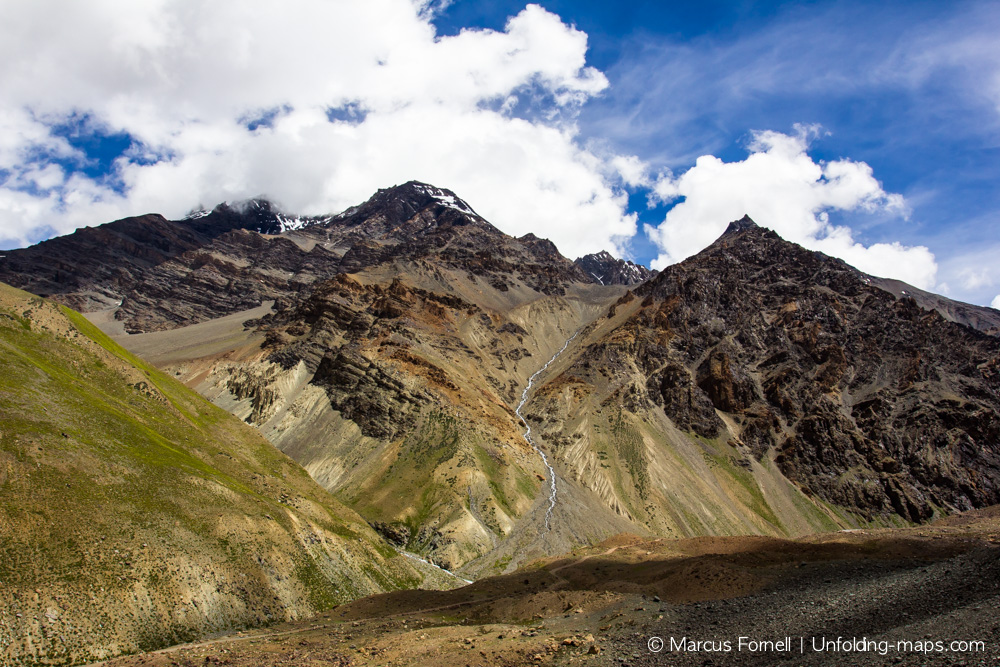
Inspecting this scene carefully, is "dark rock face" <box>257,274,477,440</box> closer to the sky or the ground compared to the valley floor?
closer to the sky

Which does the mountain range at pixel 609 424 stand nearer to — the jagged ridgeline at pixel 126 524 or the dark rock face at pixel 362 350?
the dark rock face at pixel 362 350

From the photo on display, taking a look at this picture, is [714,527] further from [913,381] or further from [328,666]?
[328,666]

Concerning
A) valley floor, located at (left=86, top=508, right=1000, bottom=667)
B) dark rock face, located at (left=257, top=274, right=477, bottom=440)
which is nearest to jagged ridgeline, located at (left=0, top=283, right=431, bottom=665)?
valley floor, located at (left=86, top=508, right=1000, bottom=667)

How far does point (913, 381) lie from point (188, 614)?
204 metres

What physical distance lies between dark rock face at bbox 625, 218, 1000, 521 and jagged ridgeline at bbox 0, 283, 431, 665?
433 ft

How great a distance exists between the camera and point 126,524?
136 feet

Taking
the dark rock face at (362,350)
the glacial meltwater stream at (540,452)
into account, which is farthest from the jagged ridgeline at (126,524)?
the dark rock face at (362,350)

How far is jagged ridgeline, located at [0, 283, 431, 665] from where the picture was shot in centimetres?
3503

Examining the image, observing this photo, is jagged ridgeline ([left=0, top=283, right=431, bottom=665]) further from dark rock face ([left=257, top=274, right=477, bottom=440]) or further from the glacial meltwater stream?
dark rock face ([left=257, top=274, right=477, bottom=440])

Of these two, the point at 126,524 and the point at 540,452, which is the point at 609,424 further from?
the point at 126,524

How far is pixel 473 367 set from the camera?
177 m

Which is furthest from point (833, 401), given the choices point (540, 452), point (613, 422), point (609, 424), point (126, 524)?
point (126, 524)

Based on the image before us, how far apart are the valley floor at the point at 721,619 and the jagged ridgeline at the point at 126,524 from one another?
11.2ft

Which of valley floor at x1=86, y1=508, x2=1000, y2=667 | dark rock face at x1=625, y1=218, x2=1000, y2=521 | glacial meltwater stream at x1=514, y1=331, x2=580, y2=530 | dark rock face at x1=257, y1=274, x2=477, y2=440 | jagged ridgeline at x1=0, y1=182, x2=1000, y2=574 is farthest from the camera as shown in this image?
dark rock face at x1=625, y1=218, x2=1000, y2=521
